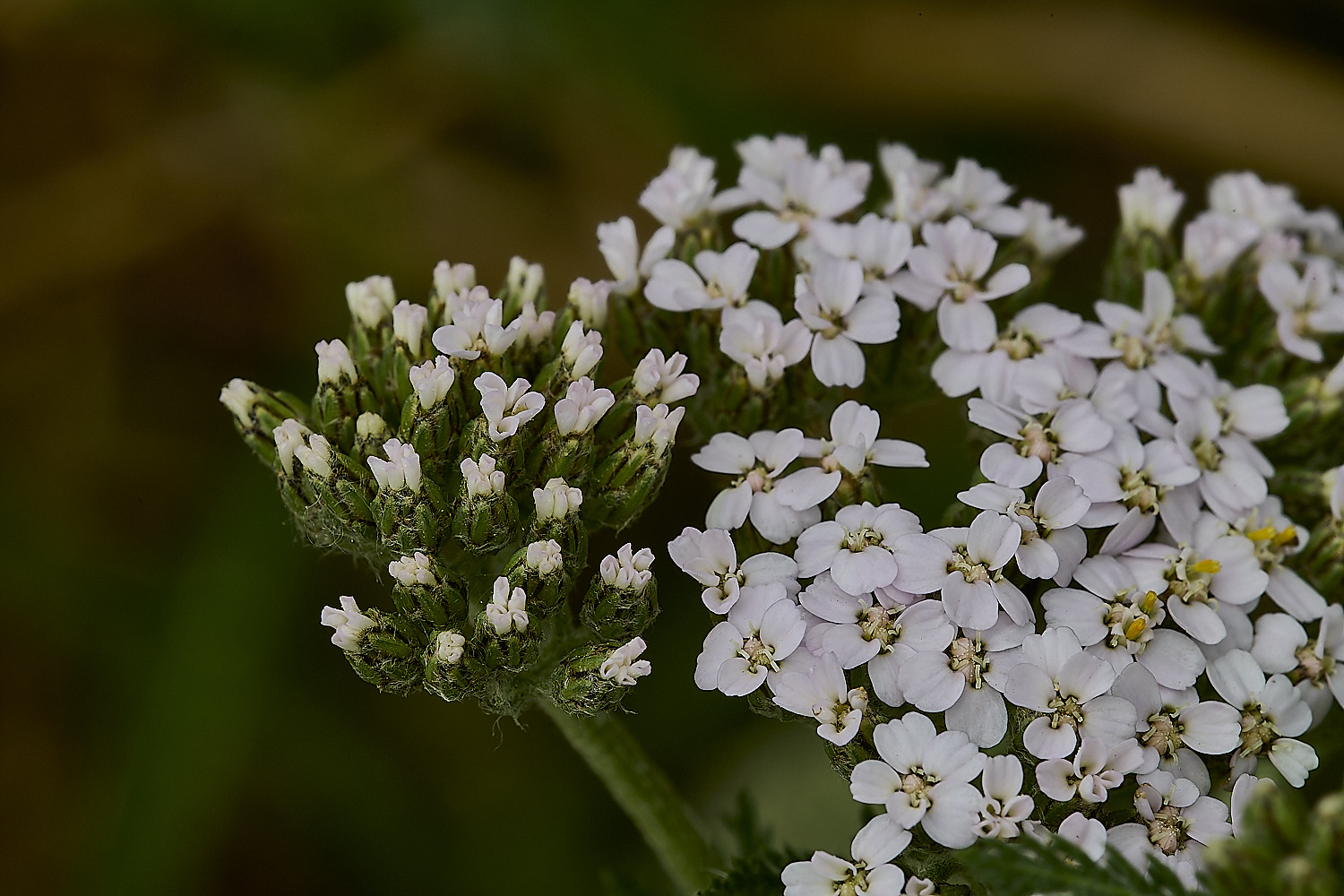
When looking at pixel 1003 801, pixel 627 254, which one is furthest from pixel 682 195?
pixel 1003 801

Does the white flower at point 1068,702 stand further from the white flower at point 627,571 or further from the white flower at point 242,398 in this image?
the white flower at point 242,398

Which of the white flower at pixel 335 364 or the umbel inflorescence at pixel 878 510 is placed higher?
the white flower at pixel 335 364

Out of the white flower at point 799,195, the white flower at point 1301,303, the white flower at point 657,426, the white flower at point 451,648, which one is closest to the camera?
the white flower at point 451,648

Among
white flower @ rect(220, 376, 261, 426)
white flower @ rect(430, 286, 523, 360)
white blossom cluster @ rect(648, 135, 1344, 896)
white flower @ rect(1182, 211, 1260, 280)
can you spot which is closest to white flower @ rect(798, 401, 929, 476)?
white blossom cluster @ rect(648, 135, 1344, 896)

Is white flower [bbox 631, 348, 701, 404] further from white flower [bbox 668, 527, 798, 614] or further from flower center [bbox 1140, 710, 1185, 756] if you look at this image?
flower center [bbox 1140, 710, 1185, 756]

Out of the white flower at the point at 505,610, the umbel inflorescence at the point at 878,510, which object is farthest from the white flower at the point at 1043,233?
the white flower at the point at 505,610

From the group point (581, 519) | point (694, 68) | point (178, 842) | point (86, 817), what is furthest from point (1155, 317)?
point (86, 817)
